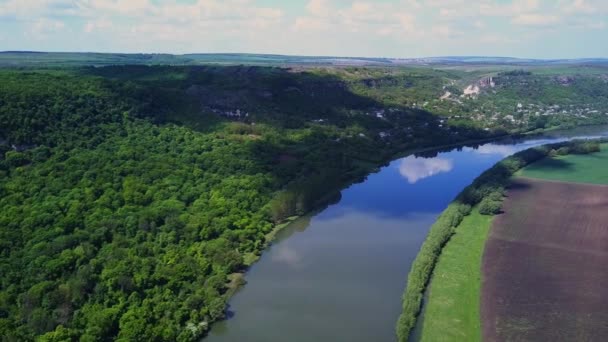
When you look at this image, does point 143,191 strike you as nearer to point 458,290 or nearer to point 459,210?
point 458,290

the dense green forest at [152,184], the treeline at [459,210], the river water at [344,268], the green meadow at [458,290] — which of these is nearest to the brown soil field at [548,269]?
the green meadow at [458,290]

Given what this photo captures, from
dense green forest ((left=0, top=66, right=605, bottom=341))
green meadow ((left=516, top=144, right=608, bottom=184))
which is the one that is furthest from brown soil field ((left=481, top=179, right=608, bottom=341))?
dense green forest ((left=0, top=66, right=605, bottom=341))

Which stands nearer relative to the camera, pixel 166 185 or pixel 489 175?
pixel 166 185

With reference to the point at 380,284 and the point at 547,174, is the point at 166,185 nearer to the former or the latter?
the point at 380,284

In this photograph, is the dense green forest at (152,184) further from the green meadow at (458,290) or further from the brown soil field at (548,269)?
the brown soil field at (548,269)

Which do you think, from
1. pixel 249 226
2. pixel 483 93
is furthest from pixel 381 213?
pixel 483 93

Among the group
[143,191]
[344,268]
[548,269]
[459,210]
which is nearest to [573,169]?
[459,210]

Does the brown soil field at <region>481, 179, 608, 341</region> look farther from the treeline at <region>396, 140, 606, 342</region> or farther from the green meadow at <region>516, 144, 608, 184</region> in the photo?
the green meadow at <region>516, 144, 608, 184</region>

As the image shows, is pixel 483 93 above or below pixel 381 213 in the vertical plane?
above
